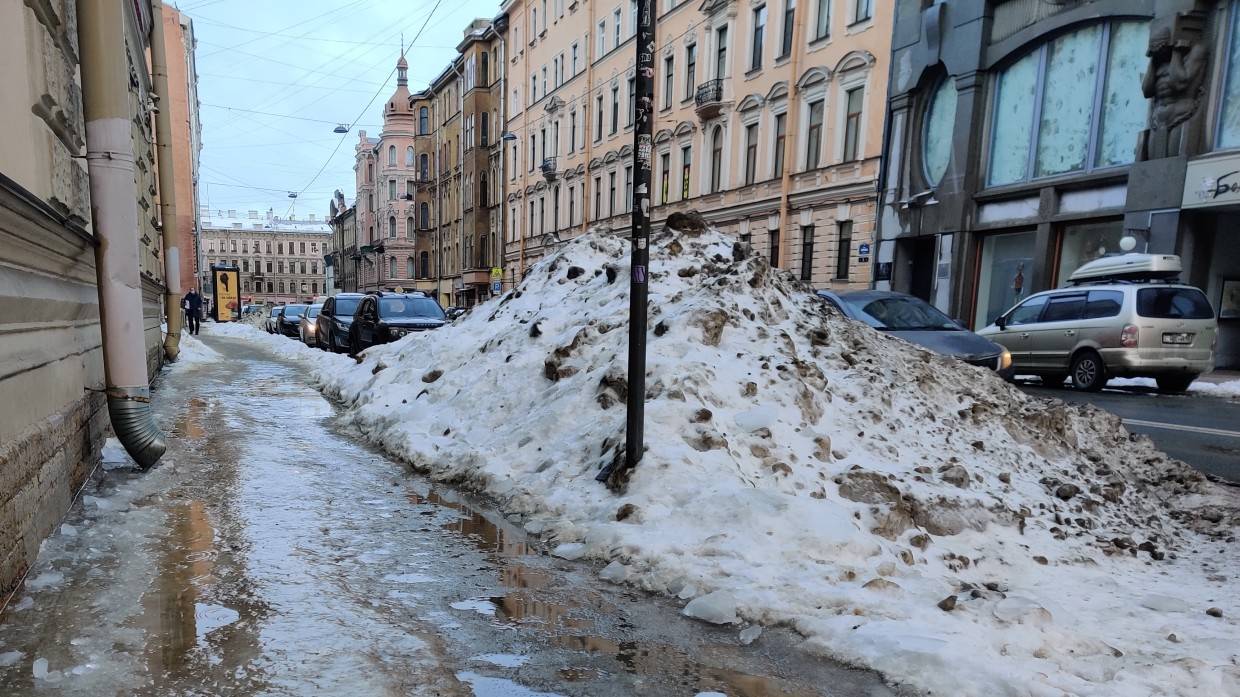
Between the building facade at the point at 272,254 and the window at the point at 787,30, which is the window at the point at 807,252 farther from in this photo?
the building facade at the point at 272,254

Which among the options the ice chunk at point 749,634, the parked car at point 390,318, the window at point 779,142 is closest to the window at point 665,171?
the window at point 779,142

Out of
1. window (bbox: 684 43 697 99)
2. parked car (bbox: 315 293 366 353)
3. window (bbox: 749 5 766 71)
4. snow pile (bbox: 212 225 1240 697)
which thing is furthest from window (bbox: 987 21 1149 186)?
parked car (bbox: 315 293 366 353)

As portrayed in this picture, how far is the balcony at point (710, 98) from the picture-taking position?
26.4m

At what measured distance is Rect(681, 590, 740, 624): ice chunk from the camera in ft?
10.3

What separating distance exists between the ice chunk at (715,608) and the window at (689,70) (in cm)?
2808

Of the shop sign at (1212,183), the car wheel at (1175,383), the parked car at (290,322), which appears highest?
the shop sign at (1212,183)

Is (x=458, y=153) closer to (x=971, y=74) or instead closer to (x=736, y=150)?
(x=736, y=150)

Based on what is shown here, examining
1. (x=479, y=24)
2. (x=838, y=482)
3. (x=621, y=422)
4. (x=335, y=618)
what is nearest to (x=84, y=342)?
(x=335, y=618)

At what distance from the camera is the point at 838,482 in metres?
4.38

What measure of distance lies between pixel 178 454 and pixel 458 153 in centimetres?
4973

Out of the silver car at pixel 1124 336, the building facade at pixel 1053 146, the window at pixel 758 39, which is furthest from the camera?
the window at pixel 758 39

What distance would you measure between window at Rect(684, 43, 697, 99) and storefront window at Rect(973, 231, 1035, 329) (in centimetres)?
1392

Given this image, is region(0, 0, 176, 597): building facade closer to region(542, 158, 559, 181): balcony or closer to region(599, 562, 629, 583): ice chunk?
region(599, 562, 629, 583): ice chunk

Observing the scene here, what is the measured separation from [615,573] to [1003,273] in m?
19.1
